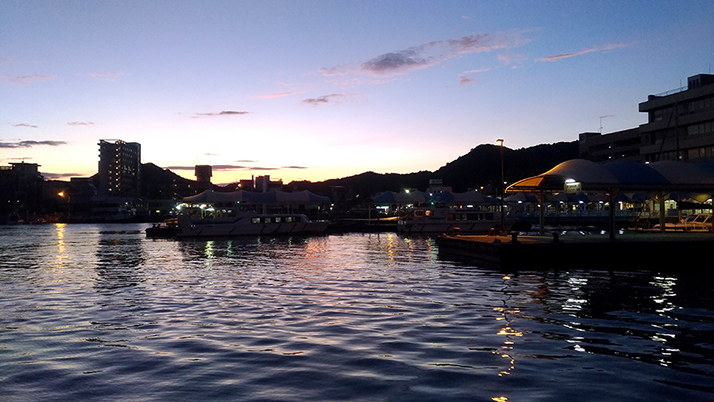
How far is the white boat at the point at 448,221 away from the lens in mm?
73875

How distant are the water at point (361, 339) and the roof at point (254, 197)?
2181 inches

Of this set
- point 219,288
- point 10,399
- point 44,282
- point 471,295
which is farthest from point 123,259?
point 10,399

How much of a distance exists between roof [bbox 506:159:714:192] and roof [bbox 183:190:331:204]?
51403mm

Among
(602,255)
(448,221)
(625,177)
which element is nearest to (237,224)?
(448,221)

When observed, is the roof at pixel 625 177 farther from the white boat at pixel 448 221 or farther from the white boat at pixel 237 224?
the white boat at pixel 237 224

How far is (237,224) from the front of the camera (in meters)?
71.6

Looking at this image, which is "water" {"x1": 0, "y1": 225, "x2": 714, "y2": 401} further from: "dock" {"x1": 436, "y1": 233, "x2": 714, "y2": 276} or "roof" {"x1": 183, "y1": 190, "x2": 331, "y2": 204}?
"roof" {"x1": 183, "y1": 190, "x2": 331, "y2": 204}

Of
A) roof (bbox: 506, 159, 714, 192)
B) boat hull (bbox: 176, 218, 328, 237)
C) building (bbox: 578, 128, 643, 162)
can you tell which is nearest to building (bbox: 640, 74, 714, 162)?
building (bbox: 578, 128, 643, 162)

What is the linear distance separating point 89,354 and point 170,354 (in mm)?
1884

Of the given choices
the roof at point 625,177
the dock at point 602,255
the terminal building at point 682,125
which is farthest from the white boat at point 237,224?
the terminal building at point 682,125

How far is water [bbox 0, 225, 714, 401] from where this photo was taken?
9914mm

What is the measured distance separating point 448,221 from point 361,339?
208 ft

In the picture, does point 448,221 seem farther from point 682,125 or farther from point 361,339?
point 361,339

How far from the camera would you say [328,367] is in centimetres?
1124
